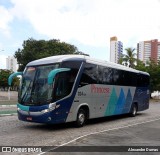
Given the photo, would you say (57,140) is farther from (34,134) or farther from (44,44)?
(44,44)

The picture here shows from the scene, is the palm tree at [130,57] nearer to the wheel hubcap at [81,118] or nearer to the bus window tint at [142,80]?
the bus window tint at [142,80]

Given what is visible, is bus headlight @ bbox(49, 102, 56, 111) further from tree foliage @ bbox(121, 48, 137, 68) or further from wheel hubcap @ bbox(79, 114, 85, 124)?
tree foliage @ bbox(121, 48, 137, 68)

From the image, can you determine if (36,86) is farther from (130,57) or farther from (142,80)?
(130,57)

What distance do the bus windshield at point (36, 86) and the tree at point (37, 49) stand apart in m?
46.5

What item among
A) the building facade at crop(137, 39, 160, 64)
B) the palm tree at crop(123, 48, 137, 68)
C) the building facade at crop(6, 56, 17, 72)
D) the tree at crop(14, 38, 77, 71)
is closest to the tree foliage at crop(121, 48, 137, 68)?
the palm tree at crop(123, 48, 137, 68)

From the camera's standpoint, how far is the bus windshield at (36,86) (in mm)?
13170

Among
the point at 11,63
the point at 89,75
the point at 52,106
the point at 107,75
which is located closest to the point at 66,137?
the point at 52,106

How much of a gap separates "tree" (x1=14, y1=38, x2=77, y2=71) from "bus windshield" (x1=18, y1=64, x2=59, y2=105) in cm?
4647

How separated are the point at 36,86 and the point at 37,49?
5159cm

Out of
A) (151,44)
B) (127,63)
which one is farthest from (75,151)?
(151,44)

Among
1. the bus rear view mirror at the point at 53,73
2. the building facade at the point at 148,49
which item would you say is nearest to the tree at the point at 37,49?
the building facade at the point at 148,49

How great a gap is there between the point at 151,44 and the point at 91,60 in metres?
83.3

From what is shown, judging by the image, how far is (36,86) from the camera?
1344 centimetres

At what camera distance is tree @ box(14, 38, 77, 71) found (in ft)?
203
